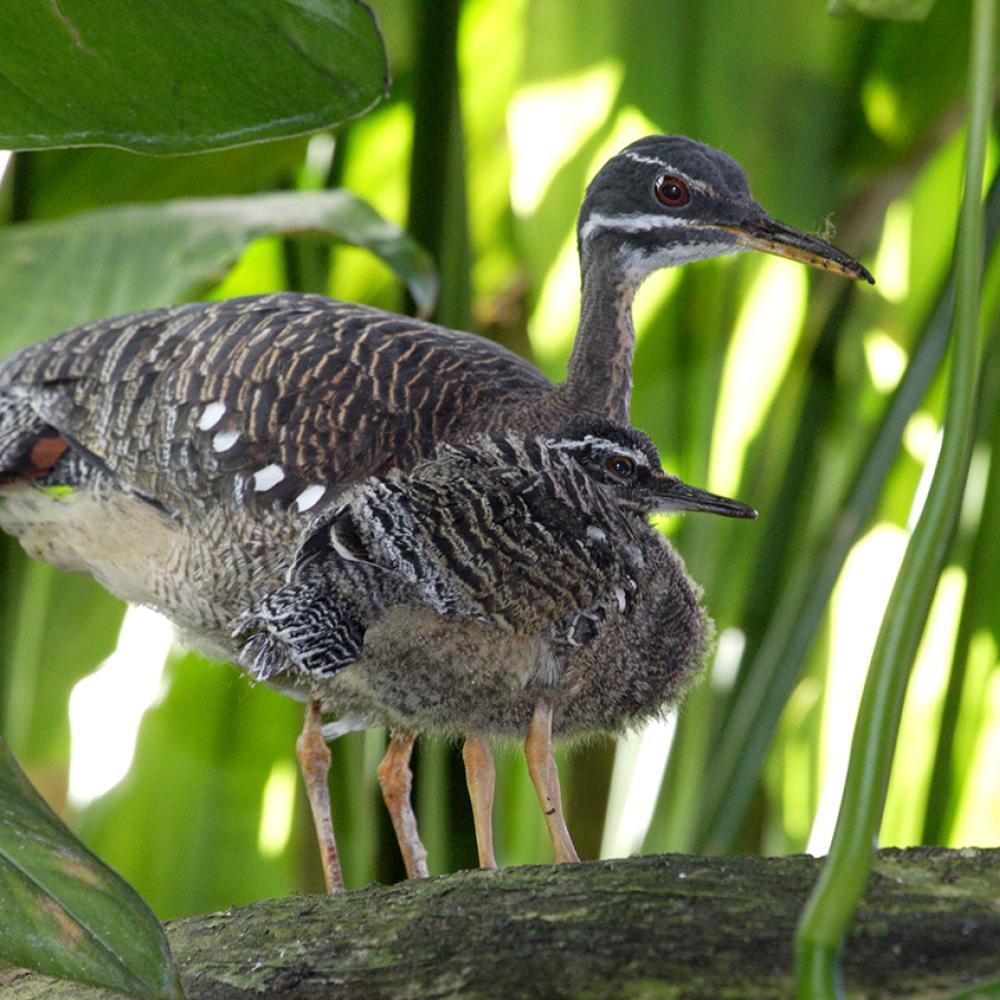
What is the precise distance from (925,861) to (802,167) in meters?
1.45

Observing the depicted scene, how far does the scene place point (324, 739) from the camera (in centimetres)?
170

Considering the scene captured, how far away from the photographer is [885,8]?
1.16 m

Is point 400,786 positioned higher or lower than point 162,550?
lower

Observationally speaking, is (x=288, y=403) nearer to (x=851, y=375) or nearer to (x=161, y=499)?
(x=161, y=499)

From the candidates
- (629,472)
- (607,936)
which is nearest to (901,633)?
(607,936)

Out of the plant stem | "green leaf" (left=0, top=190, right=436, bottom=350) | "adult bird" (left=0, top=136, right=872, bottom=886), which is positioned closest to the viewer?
the plant stem

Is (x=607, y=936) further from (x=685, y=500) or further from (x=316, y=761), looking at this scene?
(x=316, y=761)

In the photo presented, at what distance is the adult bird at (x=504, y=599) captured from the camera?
124 centimetres

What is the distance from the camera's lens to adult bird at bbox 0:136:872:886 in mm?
1485

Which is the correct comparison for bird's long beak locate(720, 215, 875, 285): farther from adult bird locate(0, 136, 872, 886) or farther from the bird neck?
the bird neck

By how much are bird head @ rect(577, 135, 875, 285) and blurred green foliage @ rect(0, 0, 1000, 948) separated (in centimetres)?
48

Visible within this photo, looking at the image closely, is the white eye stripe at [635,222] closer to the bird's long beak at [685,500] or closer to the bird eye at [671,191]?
the bird eye at [671,191]

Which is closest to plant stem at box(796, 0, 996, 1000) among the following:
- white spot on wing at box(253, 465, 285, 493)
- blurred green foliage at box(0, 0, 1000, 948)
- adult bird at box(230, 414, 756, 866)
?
adult bird at box(230, 414, 756, 866)

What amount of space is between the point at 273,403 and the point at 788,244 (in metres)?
0.57
